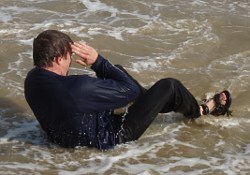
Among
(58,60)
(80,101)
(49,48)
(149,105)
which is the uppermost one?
(49,48)

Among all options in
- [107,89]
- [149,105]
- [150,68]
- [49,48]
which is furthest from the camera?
[150,68]

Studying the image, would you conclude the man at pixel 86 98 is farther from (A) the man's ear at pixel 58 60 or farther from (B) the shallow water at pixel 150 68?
(B) the shallow water at pixel 150 68

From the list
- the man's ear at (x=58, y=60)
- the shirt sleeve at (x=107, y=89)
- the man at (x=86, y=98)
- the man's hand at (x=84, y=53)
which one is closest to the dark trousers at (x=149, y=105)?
the man at (x=86, y=98)

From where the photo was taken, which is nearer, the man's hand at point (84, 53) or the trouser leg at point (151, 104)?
the man's hand at point (84, 53)

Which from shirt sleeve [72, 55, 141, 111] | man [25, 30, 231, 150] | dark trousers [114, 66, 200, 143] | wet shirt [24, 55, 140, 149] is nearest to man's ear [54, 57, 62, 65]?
man [25, 30, 231, 150]

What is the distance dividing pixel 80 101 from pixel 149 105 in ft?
2.63

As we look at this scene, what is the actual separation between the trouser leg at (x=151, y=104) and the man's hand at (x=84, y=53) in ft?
2.07

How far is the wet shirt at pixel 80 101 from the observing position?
4113 millimetres

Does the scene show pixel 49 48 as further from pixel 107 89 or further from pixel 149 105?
pixel 149 105

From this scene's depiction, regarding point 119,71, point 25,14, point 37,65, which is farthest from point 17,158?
point 25,14

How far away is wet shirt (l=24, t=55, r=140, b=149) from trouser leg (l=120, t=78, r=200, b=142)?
17cm

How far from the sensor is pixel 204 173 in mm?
4352

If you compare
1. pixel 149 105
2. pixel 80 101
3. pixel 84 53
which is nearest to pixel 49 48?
pixel 84 53

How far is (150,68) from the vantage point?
679cm
